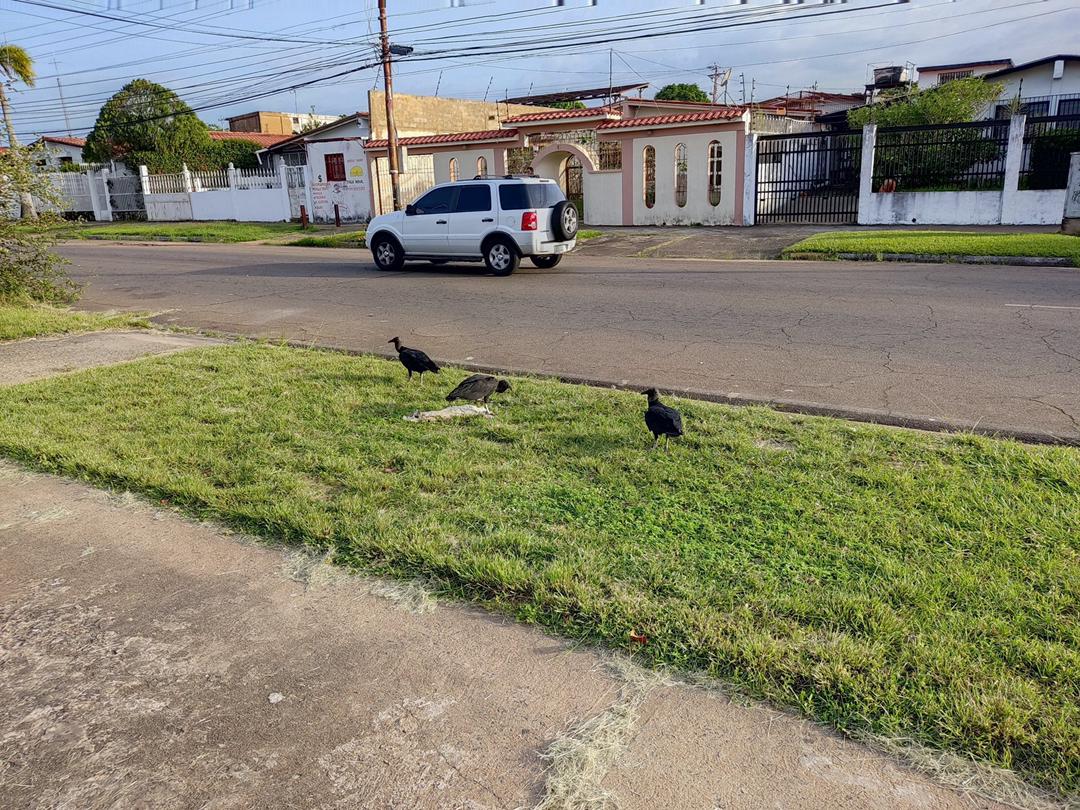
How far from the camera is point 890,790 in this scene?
7.79 ft

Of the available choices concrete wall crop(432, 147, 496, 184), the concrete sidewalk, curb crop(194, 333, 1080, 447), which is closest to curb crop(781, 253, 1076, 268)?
the concrete sidewalk

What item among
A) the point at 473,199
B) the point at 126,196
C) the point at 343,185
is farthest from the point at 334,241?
the point at 126,196

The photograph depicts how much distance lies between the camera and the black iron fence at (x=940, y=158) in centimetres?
2152

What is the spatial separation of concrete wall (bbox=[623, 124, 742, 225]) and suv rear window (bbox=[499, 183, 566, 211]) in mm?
11078

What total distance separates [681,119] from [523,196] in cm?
1146

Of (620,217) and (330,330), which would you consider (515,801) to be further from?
(620,217)

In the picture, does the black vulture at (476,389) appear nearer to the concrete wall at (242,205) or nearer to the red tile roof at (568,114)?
the red tile roof at (568,114)

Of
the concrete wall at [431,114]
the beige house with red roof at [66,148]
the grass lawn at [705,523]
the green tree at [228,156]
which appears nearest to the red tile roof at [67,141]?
the beige house with red roof at [66,148]

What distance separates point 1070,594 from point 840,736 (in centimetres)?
134

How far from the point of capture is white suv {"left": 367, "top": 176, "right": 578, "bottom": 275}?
14797 millimetres

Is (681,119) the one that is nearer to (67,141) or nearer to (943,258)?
(943,258)

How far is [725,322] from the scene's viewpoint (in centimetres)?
973

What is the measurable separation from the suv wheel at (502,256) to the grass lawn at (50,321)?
20.0ft

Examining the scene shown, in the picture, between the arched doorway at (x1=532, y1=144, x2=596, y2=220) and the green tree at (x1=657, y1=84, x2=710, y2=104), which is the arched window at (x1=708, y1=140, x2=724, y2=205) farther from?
the green tree at (x1=657, y1=84, x2=710, y2=104)
